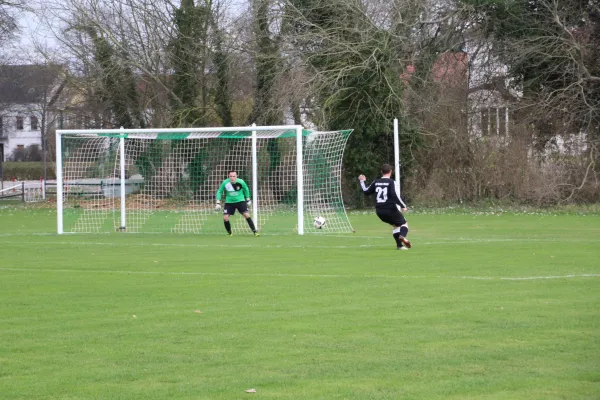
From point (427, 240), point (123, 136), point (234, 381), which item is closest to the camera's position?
point (234, 381)

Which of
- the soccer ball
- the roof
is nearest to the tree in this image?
the soccer ball

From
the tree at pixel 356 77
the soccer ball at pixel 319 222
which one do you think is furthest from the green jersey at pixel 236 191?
the tree at pixel 356 77

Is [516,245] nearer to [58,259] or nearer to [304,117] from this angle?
[58,259]

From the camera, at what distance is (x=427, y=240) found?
21328 millimetres

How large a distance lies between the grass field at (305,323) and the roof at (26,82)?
37.1 m

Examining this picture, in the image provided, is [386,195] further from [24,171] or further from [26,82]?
[26,82]

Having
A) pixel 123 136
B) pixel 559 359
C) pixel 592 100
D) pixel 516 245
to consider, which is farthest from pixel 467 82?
pixel 559 359

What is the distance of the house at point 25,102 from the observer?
62.1m

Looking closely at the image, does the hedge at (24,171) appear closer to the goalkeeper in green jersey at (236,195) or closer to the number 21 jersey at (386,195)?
the goalkeeper in green jersey at (236,195)

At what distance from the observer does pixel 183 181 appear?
32344 mm

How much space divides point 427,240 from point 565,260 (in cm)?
572

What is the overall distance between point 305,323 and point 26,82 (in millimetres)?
72324

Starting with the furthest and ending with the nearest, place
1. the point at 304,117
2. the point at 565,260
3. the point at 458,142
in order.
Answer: the point at 304,117
the point at 458,142
the point at 565,260

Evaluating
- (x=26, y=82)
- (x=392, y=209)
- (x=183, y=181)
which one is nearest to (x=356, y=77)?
(x=183, y=181)
